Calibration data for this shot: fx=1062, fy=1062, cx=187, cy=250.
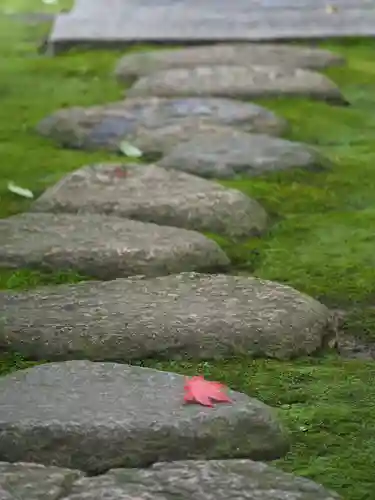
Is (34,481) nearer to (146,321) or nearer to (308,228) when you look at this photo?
(146,321)

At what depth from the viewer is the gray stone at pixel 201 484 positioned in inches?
40.2

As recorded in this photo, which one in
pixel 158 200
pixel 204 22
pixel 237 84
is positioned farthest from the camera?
pixel 204 22

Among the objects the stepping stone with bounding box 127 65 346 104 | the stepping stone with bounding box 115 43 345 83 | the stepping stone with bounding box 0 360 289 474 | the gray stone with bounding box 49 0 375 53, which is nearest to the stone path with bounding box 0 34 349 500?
the stepping stone with bounding box 0 360 289 474

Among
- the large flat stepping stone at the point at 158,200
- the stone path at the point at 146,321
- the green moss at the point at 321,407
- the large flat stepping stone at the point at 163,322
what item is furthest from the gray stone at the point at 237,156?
the green moss at the point at 321,407

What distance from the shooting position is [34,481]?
1.05m

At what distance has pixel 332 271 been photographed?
5.61 ft

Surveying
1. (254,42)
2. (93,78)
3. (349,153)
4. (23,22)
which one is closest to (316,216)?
(349,153)

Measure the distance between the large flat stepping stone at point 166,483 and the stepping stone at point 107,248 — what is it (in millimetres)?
601

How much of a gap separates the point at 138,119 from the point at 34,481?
5.27 feet

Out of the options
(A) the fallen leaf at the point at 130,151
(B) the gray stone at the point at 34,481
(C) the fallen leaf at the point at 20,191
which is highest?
(B) the gray stone at the point at 34,481

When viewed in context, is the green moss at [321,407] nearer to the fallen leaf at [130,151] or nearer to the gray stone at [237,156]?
the gray stone at [237,156]

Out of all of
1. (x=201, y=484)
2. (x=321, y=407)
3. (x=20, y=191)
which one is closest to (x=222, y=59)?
(x=20, y=191)

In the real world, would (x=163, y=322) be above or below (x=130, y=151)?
above

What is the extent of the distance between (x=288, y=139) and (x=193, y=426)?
1466 millimetres
